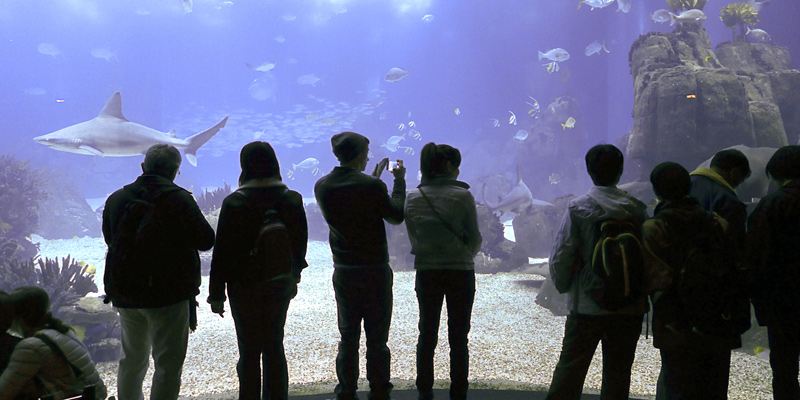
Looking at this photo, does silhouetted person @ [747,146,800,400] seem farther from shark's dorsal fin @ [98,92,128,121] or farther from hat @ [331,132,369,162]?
shark's dorsal fin @ [98,92,128,121]

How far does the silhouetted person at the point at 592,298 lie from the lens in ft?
8.07

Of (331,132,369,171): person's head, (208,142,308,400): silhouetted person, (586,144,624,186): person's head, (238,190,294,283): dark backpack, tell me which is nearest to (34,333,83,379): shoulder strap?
(208,142,308,400): silhouetted person

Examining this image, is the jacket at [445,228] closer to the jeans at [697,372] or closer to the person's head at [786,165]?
the jeans at [697,372]

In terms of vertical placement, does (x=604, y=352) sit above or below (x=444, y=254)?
below

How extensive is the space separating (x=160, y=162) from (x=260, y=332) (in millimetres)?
1128

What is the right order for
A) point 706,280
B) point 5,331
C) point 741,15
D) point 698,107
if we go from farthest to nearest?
1. point 741,15
2. point 698,107
3. point 706,280
4. point 5,331

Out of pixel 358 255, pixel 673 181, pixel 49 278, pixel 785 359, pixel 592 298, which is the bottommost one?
pixel 785 359

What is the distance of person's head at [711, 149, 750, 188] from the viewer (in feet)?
9.20

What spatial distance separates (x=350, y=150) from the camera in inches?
117

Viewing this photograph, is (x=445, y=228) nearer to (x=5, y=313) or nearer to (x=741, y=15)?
(x=5, y=313)

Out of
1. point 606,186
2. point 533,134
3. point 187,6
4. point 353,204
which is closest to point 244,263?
point 353,204

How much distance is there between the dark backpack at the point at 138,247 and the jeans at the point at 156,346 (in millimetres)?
153

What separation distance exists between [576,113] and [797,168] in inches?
983

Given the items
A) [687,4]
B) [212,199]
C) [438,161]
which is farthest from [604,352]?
[212,199]
